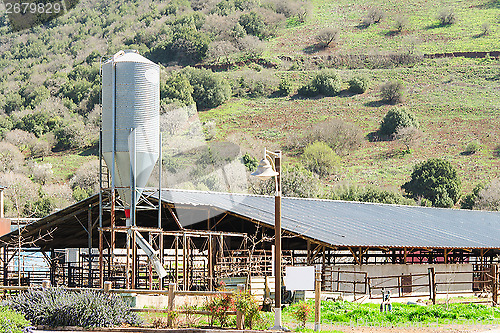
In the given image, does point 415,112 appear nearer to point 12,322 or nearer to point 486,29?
point 486,29

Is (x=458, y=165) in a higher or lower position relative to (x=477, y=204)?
higher

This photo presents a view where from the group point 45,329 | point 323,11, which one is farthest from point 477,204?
point 323,11

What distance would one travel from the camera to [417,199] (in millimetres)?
68188

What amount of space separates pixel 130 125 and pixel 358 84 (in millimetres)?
79750

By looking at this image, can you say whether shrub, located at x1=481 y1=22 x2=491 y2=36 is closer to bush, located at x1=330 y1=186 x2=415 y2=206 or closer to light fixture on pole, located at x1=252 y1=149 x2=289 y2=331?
bush, located at x1=330 y1=186 x2=415 y2=206

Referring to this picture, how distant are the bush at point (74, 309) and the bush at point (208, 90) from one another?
78956 mm

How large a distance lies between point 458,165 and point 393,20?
49.1 meters

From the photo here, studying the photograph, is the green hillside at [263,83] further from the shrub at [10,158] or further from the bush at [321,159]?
the bush at [321,159]

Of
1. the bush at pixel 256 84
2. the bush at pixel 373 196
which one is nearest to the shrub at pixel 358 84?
the bush at pixel 256 84

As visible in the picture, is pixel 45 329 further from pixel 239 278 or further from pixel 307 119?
pixel 307 119

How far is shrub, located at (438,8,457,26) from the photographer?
111125mm

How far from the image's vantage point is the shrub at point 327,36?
376ft

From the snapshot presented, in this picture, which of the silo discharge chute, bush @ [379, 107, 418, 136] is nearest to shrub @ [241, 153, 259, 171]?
bush @ [379, 107, 418, 136]

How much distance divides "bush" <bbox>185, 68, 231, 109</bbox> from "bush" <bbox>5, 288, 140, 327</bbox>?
79.0m
